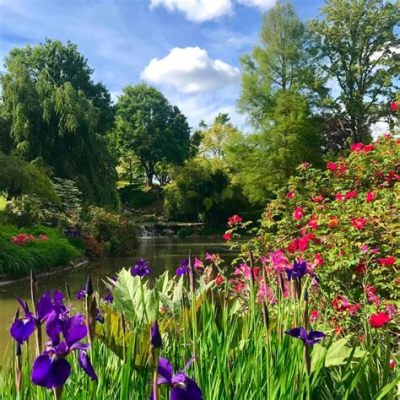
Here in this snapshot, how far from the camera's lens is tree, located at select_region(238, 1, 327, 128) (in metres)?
26.8

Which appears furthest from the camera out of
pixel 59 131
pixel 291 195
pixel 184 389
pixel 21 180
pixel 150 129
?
pixel 150 129

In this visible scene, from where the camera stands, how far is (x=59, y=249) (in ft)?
44.3

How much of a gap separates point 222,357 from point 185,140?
43.0m

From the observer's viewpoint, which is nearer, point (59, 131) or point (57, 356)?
point (57, 356)

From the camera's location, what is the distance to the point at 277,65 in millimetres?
27156

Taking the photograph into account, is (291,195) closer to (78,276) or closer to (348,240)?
(348,240)

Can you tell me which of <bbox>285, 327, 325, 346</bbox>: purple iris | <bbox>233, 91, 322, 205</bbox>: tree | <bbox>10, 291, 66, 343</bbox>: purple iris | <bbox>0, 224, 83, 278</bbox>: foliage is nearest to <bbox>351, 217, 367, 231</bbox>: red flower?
<bbox>285, 327, 325, 346</bbox>: purple iris

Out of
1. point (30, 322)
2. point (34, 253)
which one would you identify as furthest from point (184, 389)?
point (34, 253)

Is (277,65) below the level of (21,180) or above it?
above

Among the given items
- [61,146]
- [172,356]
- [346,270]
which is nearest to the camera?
[172,356]

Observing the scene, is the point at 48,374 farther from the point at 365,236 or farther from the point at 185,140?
the point at 185,140

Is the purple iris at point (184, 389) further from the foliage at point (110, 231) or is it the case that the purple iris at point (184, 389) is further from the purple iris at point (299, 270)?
the foliage at point (110, 231)

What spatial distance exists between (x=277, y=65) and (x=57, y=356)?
2773 centimetres

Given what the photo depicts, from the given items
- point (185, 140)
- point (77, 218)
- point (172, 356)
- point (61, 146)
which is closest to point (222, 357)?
point (172, 356)
